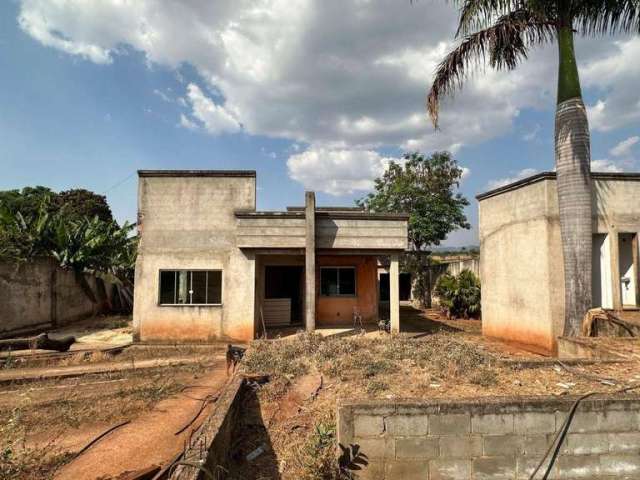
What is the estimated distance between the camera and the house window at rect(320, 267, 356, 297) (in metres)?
14.6

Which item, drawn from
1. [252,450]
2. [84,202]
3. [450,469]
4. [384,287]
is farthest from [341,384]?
[84,202]

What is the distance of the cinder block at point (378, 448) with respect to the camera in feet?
14.6

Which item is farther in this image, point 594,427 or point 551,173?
point 551,173

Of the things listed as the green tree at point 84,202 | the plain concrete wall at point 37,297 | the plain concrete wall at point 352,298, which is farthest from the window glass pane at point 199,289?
the green tree at point 84,202

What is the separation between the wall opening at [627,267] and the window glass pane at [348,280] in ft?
27.1

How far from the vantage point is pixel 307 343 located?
9680mm

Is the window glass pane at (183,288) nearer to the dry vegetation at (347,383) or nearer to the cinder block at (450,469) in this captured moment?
the dry vegetation at (347,383)

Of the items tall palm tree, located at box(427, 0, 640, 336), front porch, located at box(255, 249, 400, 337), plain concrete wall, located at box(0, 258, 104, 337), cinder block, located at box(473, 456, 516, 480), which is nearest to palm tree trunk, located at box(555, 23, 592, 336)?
tall palm tree, located at box(427, 0, 640, 336)

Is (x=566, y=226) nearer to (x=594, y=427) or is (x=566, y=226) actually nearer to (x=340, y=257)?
Result: (x=594, y=427)

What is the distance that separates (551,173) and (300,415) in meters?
9.29

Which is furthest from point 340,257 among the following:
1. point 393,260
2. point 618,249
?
point 618,249

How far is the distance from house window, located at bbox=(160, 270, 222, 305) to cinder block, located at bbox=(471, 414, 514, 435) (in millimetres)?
9047

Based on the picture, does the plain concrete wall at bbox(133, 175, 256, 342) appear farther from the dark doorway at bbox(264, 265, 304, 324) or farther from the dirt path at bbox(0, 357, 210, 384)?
the dark doorway at bbox(264, 265, 304, 324)

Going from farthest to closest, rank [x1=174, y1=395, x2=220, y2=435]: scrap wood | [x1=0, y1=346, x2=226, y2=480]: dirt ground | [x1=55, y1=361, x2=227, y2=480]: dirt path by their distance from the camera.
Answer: [x1=174, y1=395, x2=220, y2=435]: scrap wood < [x1=0, y1=346, x2=226, y2=480]: dirt ground < [x1=55, y1=361, x2=227, y2=480]: dirt path
